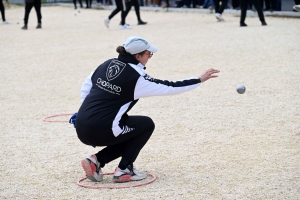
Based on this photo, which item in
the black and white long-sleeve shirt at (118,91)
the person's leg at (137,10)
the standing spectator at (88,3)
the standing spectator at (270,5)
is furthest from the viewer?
the standing spectator at (88,3)

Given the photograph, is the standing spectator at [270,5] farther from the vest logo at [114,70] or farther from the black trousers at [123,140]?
the vest logo at [114,70]

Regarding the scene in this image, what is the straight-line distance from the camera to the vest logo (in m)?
5.84

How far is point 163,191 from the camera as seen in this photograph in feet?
18.6

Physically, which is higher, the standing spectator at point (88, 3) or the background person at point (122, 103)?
the background person at point (122, 103)

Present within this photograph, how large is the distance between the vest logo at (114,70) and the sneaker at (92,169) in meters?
0.80

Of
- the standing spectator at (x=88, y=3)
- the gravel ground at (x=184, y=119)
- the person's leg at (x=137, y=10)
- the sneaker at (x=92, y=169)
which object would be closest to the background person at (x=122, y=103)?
the sneaker at (x=92, y=169)

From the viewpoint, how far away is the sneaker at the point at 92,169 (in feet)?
19.7

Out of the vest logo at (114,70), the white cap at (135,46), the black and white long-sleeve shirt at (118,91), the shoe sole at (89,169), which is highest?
the white cap at (135,46)

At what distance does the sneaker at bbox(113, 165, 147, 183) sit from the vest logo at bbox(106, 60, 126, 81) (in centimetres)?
88

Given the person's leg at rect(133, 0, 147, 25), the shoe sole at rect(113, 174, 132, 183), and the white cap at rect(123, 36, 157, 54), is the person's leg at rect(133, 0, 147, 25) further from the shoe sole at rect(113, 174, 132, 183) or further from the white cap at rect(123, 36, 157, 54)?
the shoe sole at rect(113, 174, 132, 183)

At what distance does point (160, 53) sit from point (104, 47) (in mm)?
1963

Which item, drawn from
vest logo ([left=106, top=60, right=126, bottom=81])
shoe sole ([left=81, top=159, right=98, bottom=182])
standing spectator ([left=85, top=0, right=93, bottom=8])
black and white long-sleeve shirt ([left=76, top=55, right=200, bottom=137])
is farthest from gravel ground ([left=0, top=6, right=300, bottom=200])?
standing spectator ([left=85, top=0, right=93, bottom=8])

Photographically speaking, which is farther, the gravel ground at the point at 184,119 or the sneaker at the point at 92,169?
the sneaker at the point at 92,169

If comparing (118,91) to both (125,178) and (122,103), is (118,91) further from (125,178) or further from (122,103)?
(125,178)
